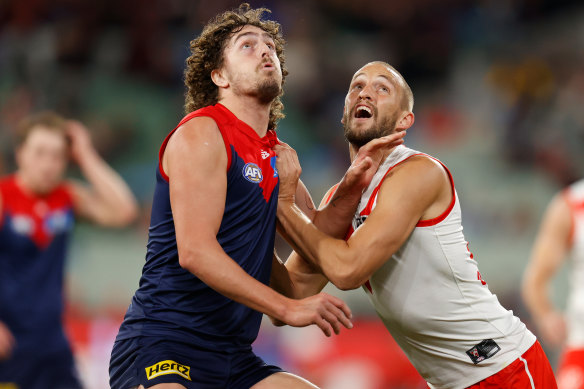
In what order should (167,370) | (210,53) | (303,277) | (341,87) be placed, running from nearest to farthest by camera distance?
1. (167,370)
2. (210,53)
3. (303,277)
4. (341,87)

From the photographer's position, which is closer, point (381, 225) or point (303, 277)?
point (381, 225)

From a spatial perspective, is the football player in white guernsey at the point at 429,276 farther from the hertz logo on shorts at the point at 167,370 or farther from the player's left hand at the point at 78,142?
the player's left hand at the point at 78,142

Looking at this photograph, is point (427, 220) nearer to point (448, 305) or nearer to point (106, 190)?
point (448, 305)

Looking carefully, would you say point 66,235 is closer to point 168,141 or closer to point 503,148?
point 168,141

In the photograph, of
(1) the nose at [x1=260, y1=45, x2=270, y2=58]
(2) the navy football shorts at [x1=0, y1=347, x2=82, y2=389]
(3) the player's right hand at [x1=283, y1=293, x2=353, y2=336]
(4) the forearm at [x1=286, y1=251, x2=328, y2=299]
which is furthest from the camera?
(2) the navy football shorts at [x1=0, y1=347, x2=82, y2=389]

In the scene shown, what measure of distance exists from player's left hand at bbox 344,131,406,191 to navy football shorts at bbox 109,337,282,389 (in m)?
1.12

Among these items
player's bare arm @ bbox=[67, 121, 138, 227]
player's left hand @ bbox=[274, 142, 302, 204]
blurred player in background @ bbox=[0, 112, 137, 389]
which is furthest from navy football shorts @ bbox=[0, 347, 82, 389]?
player's left hand @ bbox=[274, 142, 302, 204]

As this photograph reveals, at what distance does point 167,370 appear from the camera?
11.3ft

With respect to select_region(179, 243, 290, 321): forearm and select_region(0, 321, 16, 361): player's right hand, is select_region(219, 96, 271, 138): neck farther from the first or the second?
select_region(0, 321, 16, 361): player's right hand

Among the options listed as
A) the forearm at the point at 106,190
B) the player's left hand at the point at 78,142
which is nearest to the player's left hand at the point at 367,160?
the forearm at the point at 106,190

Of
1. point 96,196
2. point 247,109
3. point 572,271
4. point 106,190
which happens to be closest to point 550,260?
point 572,271

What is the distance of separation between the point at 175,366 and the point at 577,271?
3.53 meters

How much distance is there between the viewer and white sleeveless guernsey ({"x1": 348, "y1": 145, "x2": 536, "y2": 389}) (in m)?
3.94

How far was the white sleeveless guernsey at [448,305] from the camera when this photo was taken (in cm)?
394
